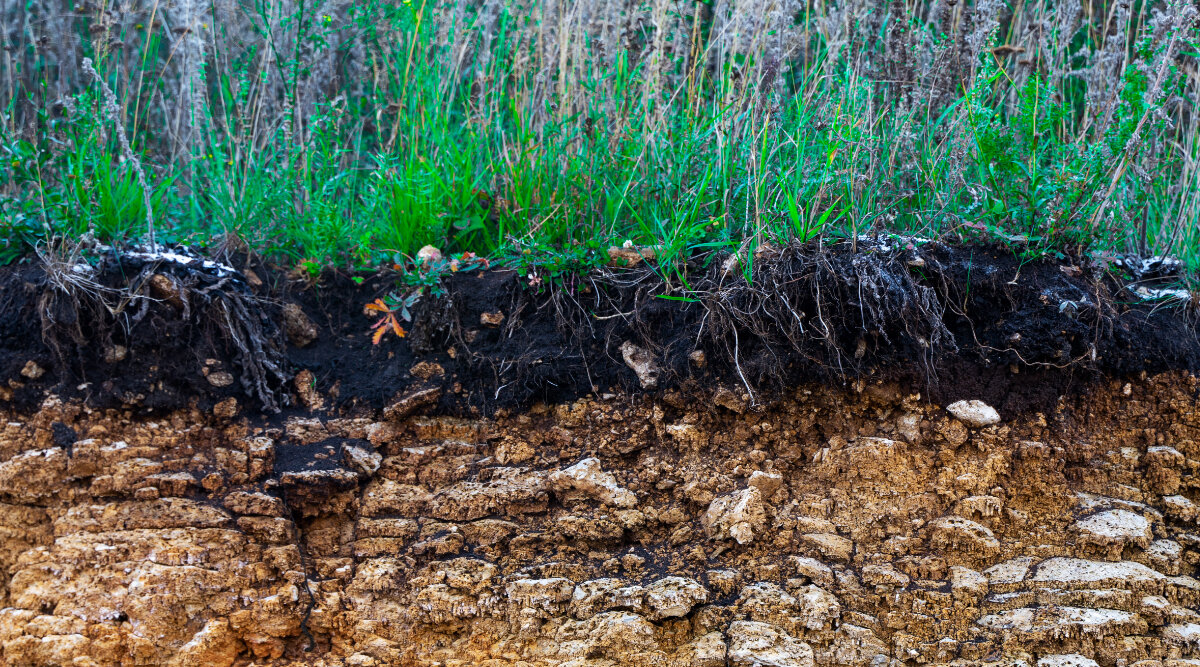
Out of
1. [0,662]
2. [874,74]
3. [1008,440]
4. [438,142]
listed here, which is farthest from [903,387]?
[0,662]

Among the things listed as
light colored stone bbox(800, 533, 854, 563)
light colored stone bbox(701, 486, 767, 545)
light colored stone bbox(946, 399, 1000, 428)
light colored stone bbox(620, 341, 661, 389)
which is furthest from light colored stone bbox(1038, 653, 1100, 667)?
light colored stone bbox(620, 341, 661, 389)

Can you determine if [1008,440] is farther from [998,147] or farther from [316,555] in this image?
[316,555]

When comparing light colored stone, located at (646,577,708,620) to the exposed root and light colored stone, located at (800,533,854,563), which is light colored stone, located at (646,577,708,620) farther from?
the exposed root

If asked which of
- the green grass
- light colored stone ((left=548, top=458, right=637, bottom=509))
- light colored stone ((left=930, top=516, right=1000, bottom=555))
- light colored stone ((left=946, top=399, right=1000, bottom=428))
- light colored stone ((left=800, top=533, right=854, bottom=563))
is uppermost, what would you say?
the green grass

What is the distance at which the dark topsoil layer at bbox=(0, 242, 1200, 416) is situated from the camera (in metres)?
2.26

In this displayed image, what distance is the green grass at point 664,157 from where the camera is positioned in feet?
7.98

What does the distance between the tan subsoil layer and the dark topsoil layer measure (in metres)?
0.08

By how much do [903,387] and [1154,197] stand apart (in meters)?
1.32

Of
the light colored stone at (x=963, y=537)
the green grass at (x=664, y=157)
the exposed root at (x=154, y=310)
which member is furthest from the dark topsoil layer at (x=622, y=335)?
the light colored stone at (x=963, y=537)

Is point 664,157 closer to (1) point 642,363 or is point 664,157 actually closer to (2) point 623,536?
(1) point 642,363

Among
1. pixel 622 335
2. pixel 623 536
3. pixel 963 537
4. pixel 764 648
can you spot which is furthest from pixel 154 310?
pixel 963 537

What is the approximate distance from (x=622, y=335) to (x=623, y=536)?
1.90 ft

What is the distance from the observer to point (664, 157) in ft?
8.68

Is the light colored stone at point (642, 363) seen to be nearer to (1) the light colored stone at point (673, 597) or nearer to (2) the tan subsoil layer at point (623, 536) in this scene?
(2) the tan subsoil layer at point (623, 536)
